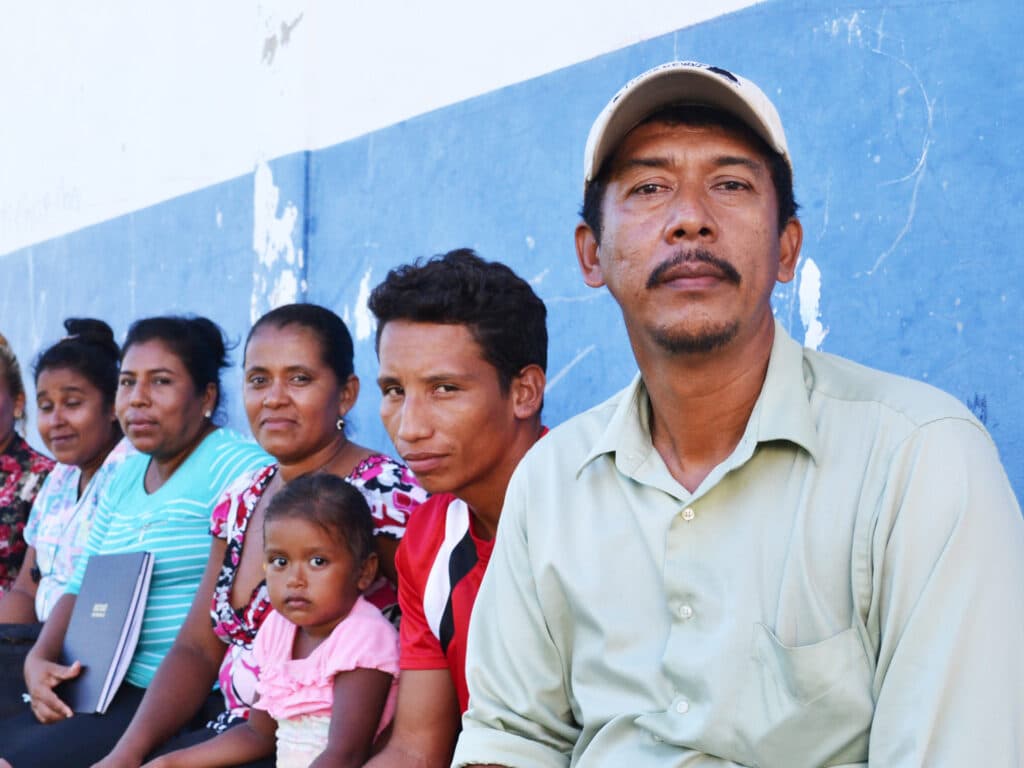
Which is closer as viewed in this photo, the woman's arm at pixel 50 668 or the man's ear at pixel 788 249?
the man's ear at pixel 788 249

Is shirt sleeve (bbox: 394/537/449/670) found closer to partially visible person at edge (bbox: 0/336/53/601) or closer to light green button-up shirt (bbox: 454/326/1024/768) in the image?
light green button-up shirt (bbox: 454/326/1024/768)

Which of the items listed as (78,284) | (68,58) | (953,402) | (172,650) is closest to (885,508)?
(953,402)

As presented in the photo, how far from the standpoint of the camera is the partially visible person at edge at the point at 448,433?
2701 millimetres

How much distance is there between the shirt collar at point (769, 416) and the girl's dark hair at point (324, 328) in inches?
58.4

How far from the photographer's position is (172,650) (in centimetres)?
357

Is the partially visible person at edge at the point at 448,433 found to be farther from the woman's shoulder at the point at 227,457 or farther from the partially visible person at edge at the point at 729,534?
the woman's shoulder at the point at 227,457

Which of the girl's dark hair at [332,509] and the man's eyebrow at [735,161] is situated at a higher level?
the man's eyebrow at [735,161]

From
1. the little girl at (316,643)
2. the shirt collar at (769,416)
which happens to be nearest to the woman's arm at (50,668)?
the little girl at (316,643)

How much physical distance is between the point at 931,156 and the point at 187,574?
245cm

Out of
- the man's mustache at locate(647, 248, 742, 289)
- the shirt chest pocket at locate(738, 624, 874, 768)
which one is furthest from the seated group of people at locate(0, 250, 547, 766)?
the shirt chest pocket at locate(738, 624, 874, 768)

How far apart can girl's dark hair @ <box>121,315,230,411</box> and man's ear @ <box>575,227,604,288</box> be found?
2.20 m

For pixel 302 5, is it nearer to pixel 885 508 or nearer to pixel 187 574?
→ pixel 187 574

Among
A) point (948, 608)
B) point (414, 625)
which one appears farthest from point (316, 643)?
point (948, 608)

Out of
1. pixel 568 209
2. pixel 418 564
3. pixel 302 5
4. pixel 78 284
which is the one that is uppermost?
pixel 302 5
